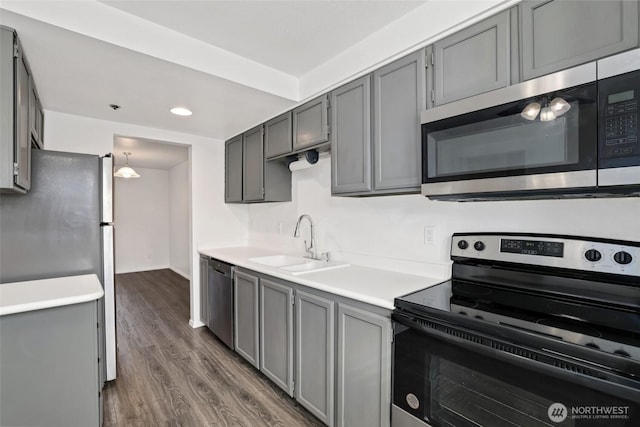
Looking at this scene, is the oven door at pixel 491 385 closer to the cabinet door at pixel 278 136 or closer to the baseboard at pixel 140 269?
the cabinet door at pixel 278 136

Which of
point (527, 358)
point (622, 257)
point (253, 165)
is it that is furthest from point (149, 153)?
point (622, 257)

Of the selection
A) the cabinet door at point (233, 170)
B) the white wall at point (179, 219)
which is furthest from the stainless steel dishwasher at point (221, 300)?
the white wall at point (179, 219)

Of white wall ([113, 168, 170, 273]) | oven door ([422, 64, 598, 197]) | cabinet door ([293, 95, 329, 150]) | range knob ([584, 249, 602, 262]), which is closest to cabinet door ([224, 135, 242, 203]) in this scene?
cabinet door ([293, 95, 329, 150])

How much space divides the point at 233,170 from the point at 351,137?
6.31 ft

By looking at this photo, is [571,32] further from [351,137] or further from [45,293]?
[45,293]

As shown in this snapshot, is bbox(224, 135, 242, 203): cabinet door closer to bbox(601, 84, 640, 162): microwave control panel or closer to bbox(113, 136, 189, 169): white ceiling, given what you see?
bbox(113, 136, 189, 169): white ceiling

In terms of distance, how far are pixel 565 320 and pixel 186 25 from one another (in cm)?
232

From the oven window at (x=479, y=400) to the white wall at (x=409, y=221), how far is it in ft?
2.27

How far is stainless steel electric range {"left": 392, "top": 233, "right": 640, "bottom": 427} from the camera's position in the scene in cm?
88

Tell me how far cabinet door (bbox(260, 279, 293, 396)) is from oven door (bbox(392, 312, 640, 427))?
85 cm

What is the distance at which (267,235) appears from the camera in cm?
349

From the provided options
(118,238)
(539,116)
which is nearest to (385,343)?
(539,116)

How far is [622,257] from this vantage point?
3.86ft

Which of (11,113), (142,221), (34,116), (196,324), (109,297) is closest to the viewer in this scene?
(11,113)
